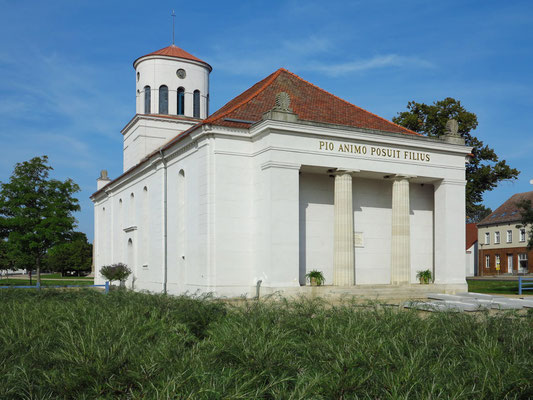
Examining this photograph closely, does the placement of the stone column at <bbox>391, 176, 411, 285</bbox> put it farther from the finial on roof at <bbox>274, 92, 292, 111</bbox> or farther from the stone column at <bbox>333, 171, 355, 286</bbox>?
the finial on roof at <bbox>274, 92, 292, 111</bbox>

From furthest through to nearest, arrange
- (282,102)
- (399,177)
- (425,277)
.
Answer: (425,277) → (399,177) → (282,102)

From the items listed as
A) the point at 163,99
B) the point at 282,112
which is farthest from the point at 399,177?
the point at 163,99

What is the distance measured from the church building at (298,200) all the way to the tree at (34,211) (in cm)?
695

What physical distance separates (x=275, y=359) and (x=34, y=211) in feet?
104

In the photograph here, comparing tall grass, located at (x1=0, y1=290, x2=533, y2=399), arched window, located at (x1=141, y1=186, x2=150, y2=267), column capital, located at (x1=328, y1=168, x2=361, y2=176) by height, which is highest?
column capital, located at (x1=328, y1=168, x2=361, y2=176)

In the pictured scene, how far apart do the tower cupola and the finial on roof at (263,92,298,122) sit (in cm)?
1529

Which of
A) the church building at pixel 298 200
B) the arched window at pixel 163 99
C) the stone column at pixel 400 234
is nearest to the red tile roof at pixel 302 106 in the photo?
the church building at pixel 298 200

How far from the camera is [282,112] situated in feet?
73.1

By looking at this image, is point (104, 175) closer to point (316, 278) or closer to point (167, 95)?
point (167, 95)

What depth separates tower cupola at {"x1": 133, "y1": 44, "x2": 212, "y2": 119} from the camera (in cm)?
3575

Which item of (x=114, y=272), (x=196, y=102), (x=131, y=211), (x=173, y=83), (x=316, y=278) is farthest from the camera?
(x=196, y=102)

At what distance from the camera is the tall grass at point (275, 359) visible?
558 centimetres

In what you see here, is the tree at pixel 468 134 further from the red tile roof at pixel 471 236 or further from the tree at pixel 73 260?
the tree at pixel 73 260

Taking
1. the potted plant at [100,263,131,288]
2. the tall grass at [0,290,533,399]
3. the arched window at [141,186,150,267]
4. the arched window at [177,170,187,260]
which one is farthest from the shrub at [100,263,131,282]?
the tall grass at [0,290,533,399]
